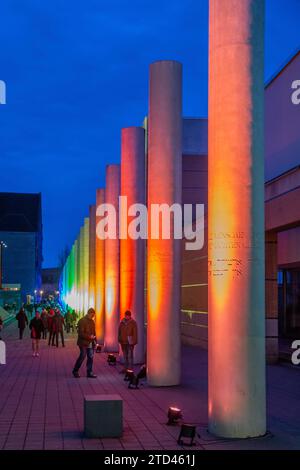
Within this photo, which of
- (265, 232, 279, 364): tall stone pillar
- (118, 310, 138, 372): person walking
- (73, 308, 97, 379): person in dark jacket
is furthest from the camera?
(265, 232, 279, 364): tall stone pillar

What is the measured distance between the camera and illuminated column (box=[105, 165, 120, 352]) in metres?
27.3

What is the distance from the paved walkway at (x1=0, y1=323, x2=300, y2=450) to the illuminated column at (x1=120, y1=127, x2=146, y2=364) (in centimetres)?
231

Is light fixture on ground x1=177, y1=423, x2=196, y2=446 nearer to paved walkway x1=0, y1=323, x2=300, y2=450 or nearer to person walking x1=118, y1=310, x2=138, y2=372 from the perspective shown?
paved walkway x1=0, y1=323, x2=300, y2=450

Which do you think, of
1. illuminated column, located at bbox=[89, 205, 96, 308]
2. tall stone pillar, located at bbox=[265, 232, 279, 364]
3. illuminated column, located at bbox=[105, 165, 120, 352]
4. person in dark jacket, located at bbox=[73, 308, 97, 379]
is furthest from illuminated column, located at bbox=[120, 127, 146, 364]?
illuminated column, located at bbox=[89, 205, 96, 308]

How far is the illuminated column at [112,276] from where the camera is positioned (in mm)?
27344

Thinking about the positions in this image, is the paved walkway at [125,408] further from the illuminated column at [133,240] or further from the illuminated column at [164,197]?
the illuminated column at [133,240]

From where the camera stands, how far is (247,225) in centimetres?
1029

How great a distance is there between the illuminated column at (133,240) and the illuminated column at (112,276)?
4.34m

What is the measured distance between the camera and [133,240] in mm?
22641

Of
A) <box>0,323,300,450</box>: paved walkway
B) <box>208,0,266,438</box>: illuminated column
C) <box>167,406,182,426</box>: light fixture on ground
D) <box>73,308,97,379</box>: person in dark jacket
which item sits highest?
<box>208,0,266,438</box>: illuminated column

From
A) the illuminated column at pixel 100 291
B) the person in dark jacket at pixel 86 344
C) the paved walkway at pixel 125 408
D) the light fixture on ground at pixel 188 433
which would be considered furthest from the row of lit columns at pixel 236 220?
the illuminated column at pixel 100 291

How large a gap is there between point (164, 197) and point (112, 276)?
11.7m

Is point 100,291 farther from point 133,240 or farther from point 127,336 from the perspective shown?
point 127,336
